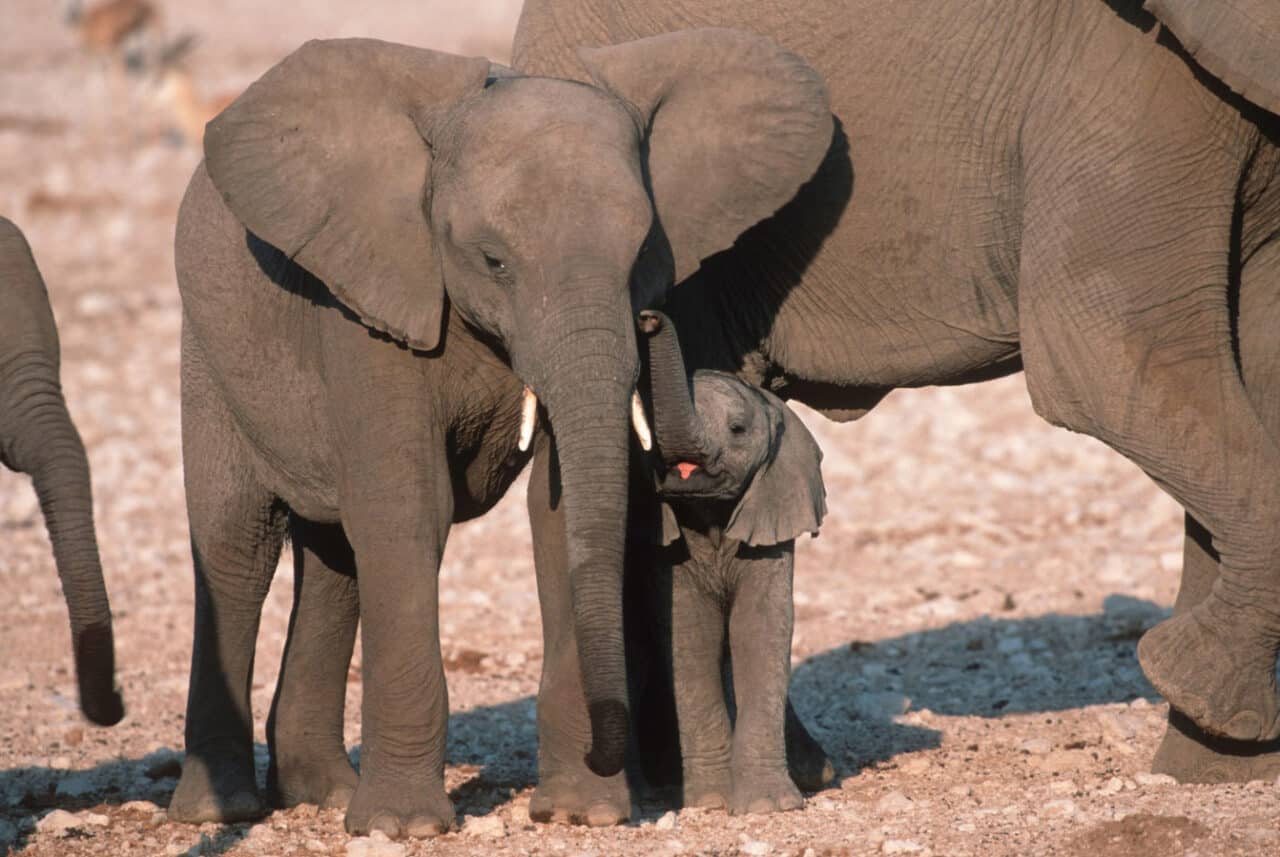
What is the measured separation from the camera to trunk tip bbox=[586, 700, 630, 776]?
4664mm

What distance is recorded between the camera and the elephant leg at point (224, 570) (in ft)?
19.5

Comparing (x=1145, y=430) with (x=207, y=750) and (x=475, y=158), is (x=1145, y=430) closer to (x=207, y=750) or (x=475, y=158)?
(x=475, y=158)

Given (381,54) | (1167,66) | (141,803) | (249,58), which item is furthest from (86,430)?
(249,58)

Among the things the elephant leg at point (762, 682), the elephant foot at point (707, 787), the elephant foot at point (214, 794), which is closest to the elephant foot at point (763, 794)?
the elephant leg at point (762, 682)

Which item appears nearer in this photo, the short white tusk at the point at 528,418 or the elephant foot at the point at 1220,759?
the short white tusk at the point at 528,418

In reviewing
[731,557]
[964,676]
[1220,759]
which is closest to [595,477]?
[731,557]

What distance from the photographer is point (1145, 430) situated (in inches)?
208

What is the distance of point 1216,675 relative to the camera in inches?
210

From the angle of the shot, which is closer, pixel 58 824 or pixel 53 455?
pixel 53 455

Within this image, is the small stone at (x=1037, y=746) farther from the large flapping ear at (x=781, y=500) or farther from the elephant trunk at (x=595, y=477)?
the elephant trunk at (x=595, y=477)

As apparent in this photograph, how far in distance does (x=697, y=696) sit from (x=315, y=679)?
46.0 inches

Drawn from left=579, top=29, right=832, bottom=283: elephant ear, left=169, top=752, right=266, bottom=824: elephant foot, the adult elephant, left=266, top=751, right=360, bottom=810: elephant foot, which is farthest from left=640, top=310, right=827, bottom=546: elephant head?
left=169, top=752, right=266, bottom=824: elephant foot

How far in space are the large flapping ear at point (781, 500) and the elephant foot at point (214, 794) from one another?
4.81 ft

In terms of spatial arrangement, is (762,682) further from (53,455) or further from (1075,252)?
(53,455)
